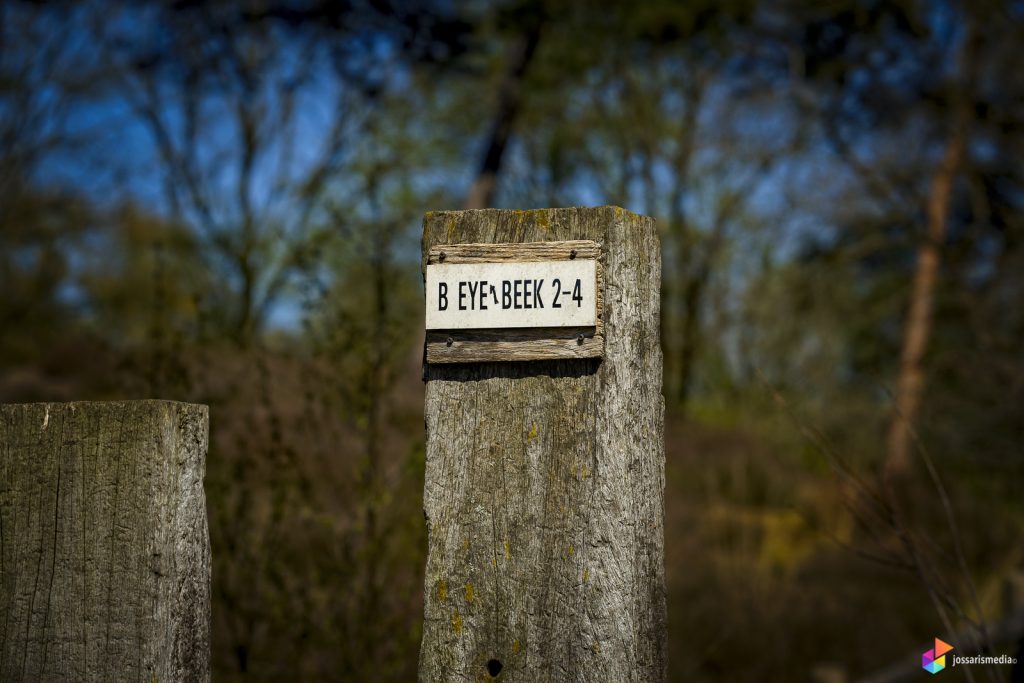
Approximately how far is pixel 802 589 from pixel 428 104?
1129 cm

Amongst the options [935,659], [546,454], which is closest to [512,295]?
[546,454]

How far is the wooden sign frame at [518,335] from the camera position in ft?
8.14

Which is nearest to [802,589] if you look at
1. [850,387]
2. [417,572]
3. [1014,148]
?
[1014,148]

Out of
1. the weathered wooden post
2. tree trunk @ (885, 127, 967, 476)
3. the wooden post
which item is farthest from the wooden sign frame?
tree trunk @ (885, 127, 967, 476)

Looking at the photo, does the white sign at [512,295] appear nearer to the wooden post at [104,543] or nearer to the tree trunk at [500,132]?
the wooden post at [104,543]

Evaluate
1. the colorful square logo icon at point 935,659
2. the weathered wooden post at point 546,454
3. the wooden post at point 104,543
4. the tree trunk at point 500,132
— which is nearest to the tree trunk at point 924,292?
the tree trunk at point 500,132

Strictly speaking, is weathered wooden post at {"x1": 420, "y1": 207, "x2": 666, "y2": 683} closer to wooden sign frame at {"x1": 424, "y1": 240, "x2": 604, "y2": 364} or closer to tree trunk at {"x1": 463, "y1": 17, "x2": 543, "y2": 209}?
wooden sign frame at {"x1": 424, "y1": 240, "x2": 604, "y2": 364}

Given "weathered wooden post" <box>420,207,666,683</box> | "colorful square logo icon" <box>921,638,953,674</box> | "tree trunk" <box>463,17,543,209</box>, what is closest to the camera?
"weathered wooden post" <box>420,207,666,683</box>

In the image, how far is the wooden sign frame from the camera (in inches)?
97.7

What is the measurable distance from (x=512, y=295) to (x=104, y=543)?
124cm

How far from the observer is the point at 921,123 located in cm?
1134

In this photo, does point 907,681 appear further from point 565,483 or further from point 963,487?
point 963,487

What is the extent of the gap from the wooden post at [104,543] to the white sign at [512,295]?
0.73m

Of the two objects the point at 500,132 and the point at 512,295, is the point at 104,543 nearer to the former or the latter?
the point at 512,295
